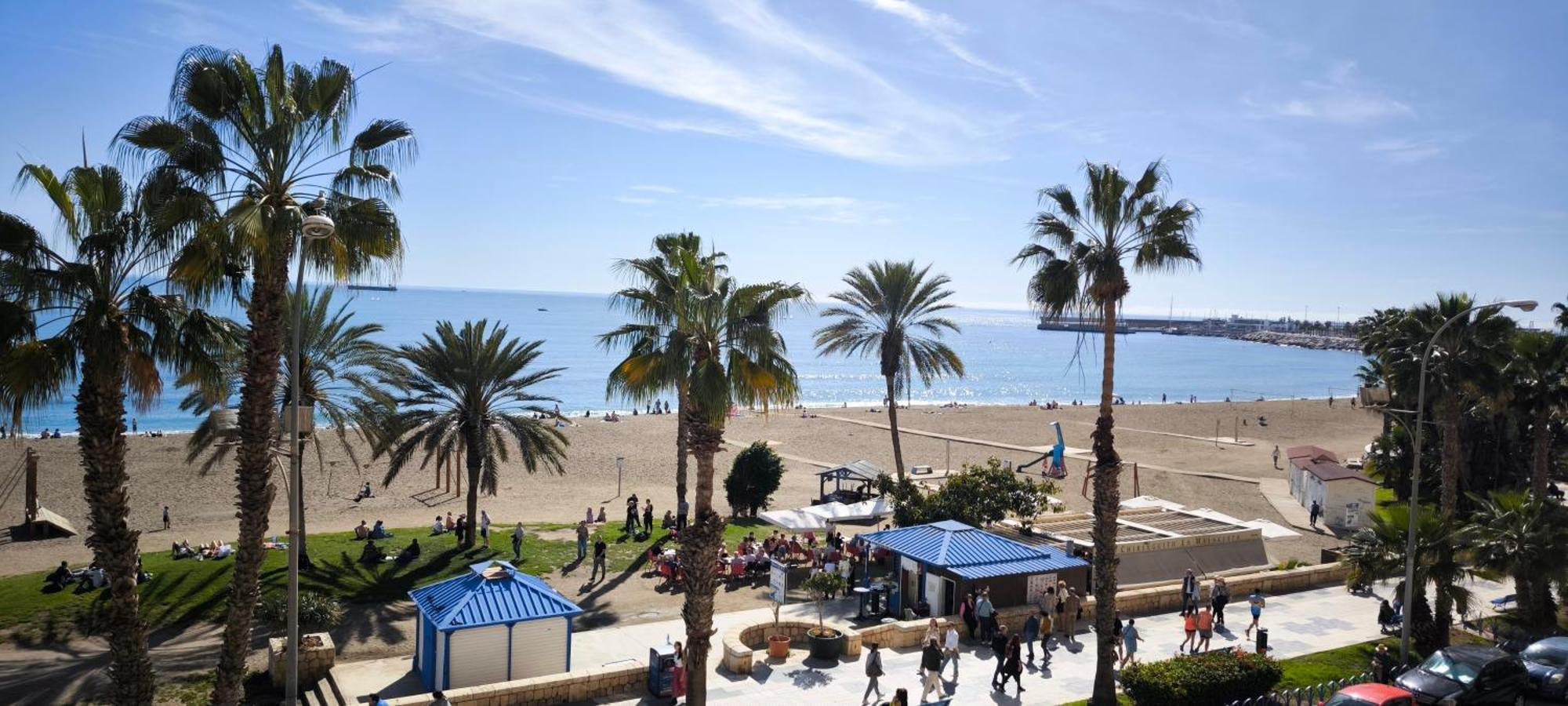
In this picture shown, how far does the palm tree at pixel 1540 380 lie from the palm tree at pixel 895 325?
15779mm

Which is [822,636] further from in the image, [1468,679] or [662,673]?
[1468,679]

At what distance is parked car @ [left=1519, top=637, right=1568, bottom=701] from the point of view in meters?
15.7

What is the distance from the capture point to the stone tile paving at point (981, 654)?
616 inches

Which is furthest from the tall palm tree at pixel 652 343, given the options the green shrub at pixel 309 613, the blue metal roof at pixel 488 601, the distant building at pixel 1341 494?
the distant building at pixel 1341 494

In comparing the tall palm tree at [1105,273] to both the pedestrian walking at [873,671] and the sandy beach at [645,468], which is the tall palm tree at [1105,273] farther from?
the sandy beach at [645,468]

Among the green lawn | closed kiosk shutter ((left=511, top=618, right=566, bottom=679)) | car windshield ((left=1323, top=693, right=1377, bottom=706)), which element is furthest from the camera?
the green lawn

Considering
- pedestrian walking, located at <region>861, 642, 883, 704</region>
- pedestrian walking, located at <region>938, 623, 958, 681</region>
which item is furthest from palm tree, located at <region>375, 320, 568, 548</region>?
pedestrian walking, located at <region>861, 642, 883, 704</region>

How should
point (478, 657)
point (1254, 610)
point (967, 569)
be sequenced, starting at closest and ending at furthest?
point (478, 657) → point (1254, 610) → point (967, 569)

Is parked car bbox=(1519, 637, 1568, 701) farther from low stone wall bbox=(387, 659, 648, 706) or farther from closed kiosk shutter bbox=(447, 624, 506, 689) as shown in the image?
closed kiosk shutter bbox=(447, 624, 506, 689)

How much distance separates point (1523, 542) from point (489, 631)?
19160 millimetres

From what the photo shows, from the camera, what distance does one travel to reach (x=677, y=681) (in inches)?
589

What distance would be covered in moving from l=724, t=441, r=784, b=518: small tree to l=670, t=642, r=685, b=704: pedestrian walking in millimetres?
18387

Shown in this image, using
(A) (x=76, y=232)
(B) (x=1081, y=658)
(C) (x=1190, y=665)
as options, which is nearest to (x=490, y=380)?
(A) (x=76, y=232)

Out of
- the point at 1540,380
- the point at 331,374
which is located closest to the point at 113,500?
the point at 331,374
